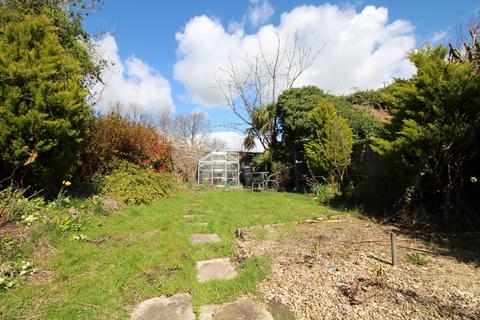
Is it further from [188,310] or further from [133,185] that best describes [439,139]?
[133,185]

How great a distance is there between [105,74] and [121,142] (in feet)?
8.19

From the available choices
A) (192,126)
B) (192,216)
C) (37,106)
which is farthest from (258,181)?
(192,126)

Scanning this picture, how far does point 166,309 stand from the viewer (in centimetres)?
234

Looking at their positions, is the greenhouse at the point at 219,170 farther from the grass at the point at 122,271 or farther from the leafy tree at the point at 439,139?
the leafy tree at the point at 439,139

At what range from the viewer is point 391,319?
2.03 metres

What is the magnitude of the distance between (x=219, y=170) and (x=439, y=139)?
464 inches

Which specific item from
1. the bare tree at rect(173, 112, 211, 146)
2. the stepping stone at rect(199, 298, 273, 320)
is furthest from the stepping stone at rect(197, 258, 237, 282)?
the bare tree at rect(173, 112, 211, 146)

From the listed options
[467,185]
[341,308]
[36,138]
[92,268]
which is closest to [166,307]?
[92,268]

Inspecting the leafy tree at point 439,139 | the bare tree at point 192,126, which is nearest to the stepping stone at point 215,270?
the leafy tree at point 439,139

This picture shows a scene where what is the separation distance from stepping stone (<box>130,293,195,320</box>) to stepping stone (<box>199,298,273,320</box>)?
5.2 inches

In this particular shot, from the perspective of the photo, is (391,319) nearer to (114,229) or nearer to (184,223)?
(184,223)

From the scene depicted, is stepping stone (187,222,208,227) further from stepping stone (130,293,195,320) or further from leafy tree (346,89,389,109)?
leafy tree (346,89,389,109)

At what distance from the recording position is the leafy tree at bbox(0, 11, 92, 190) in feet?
13.6

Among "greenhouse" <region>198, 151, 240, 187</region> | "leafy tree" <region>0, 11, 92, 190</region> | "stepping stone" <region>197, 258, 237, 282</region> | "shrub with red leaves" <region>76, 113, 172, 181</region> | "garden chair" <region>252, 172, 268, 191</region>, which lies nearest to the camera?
"stepping stone" <region>197, 258, 237, 282</region>
